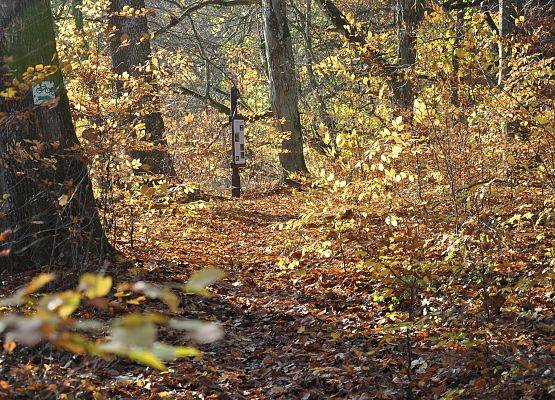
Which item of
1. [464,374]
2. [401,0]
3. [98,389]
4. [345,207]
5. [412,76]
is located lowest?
[464,374]

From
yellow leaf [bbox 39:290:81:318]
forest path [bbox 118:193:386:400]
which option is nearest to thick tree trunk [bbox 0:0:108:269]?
forest path [bbox 118:193:386:400]

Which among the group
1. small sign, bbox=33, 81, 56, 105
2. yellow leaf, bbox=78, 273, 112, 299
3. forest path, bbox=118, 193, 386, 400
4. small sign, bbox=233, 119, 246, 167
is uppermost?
small sign, bbox=33, 81, 56, 105

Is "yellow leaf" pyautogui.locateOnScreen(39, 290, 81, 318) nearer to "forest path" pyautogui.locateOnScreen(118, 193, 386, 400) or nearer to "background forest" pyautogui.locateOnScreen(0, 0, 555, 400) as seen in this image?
"background forest" pyautogui.locateOnScreen(0, 0, 555, 400)

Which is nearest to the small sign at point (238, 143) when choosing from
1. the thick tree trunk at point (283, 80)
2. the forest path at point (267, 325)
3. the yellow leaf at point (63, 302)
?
the thick tree trunk at point (283, 80)

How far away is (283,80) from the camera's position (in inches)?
619

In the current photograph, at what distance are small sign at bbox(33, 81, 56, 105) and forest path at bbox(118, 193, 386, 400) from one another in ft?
5.40

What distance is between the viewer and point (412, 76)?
6031mm

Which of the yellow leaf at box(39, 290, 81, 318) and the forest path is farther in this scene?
the forest path

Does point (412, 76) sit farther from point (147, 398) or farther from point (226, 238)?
point (226, 238)

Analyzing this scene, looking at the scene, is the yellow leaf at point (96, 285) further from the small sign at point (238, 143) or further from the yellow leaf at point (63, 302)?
the small sign at point (238, 143)

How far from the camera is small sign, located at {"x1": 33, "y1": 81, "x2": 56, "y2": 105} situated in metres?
6.15

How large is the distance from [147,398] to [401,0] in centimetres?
925

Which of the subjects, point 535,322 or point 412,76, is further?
point 412,76

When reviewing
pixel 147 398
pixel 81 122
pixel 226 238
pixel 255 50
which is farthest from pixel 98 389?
pixel 255 50
